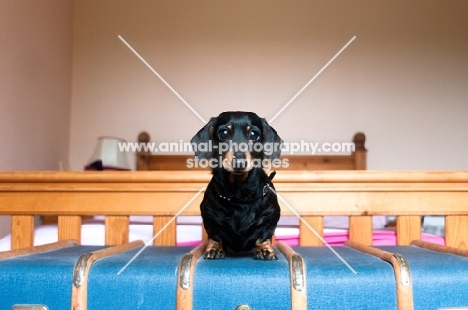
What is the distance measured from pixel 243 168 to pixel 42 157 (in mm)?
1455

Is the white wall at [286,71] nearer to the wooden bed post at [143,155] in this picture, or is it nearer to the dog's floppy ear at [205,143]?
the wooden bed post at [143,155]

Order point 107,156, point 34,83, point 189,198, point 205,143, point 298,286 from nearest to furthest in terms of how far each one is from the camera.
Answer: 1. point 298,286
2. point 205,143
3. point 189,198
4. point 34,83
5. point 107,156

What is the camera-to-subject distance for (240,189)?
826 millimetres

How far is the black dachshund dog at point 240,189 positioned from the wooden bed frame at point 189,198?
0.30 metres

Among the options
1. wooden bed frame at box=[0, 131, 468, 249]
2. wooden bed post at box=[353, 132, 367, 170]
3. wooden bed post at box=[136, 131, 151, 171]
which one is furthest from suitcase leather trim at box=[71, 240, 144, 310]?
wooden bed post at box=[353, 132, 367, 170]

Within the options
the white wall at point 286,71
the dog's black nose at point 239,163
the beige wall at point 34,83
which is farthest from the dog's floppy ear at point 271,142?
the white wall at point 286,71

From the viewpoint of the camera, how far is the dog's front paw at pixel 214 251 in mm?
855

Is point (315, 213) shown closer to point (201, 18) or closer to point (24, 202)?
point (24, 202)

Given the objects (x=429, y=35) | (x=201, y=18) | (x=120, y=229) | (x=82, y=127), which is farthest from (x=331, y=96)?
(x=120, y=229)

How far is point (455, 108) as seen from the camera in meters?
2.30

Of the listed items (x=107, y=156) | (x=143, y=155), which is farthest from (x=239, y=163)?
(x=143, y=155)

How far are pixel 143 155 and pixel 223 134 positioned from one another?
1492 millimetres

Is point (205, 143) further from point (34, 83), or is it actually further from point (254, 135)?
point (34, 83)

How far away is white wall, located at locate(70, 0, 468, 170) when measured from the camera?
2297 mm
